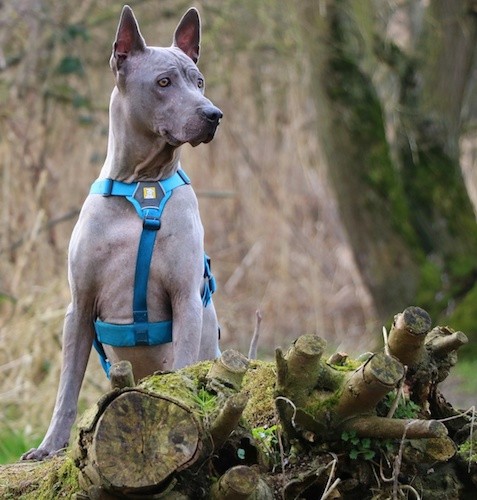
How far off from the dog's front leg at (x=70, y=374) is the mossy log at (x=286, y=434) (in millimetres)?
394

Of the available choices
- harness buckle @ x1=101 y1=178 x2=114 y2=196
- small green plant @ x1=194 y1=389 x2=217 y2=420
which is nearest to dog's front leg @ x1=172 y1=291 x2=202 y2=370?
harness buckle @ x1=101 y1=178 x2=114 y2=196

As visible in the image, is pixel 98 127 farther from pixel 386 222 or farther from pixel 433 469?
pixel 433 469

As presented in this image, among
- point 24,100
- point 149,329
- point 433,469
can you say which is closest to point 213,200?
point 24,100

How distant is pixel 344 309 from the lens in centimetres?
1227

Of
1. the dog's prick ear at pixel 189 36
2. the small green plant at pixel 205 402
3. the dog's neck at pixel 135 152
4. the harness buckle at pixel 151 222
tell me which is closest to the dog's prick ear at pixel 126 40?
the dog's neck at pixel 135 152

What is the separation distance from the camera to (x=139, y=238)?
13.3ft

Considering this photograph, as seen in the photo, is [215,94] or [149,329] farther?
[215,94]

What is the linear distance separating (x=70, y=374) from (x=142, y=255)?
22.0 inches

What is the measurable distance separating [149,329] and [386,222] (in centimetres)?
646

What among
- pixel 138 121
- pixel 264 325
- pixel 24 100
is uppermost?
pixel 24 100

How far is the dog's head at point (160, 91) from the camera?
391cm

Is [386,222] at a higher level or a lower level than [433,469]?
higher

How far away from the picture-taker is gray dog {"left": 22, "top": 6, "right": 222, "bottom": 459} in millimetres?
4043

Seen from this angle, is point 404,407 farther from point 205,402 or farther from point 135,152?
point 135,152
